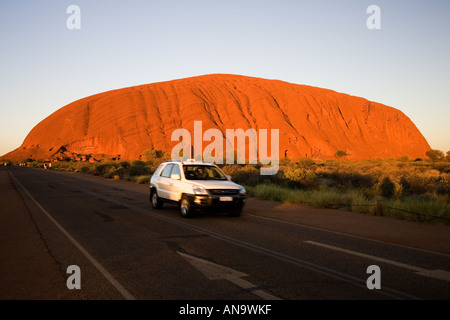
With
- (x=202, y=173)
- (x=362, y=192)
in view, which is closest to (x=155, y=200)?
(x=202, y=173)

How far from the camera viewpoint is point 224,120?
276 feet

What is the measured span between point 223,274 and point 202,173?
740 centimetres

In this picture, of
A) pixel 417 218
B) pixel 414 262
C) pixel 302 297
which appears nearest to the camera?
pixel 302 297

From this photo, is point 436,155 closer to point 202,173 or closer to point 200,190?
point 202,173

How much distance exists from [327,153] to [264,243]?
3014 inches

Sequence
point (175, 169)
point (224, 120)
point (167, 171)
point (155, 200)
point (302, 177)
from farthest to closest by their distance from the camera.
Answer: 1. point (224, 120)
2. point (302, 177)
3. point (155, 200)
4. point (167, 171)
5. point (175, 169)

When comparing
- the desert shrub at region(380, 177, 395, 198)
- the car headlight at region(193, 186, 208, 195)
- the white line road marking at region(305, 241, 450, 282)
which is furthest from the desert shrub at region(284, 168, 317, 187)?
the white line road marking at region(305, 241, 450, 282)

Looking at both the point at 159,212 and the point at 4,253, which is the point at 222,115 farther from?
the point at 4,253

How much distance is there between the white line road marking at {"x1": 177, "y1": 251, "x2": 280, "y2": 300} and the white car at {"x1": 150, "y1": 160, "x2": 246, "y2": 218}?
4.37 m

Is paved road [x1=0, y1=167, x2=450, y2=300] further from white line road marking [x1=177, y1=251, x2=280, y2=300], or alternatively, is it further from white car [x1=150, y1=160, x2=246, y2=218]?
white car [x1=150, y1=160, x2=246, y2=218]

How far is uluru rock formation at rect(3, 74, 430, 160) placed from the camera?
8069cm

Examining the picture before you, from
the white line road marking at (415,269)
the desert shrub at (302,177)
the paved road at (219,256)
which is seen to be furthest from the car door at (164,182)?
the desert shrub at (302,177)
